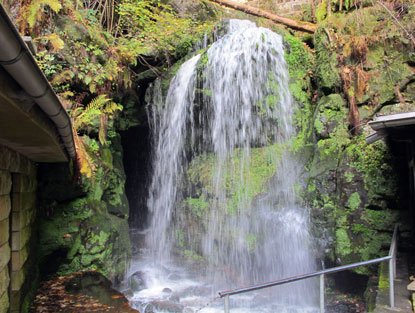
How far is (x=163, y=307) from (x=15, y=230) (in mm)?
3588

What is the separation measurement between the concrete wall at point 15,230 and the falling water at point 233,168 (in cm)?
486

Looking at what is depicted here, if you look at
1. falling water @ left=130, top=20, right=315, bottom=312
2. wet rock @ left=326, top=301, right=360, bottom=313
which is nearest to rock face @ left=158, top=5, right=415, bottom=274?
falling water @ left=130, top=20, right=315, bottom=312

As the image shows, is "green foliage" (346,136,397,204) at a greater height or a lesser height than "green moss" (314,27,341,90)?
lesser

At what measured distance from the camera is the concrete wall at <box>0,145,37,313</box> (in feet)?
14.3

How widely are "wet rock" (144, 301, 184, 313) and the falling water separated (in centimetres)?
195

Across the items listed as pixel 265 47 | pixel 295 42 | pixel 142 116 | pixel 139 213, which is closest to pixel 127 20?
pixel 142 116

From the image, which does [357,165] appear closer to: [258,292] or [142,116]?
[258,292]

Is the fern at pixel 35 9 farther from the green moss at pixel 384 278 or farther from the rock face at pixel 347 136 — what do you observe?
the green moss at pixel 384 278

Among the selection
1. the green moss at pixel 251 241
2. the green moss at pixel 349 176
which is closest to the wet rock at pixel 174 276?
the green moss at pixel 251 241

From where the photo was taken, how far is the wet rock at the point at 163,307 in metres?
6.88

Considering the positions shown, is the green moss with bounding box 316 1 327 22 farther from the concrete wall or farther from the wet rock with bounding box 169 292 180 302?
the concrete wall

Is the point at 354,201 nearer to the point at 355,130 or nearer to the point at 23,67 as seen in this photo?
the point at 355,130

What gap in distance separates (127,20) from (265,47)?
517 centimetres

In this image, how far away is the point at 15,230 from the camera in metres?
5.07
